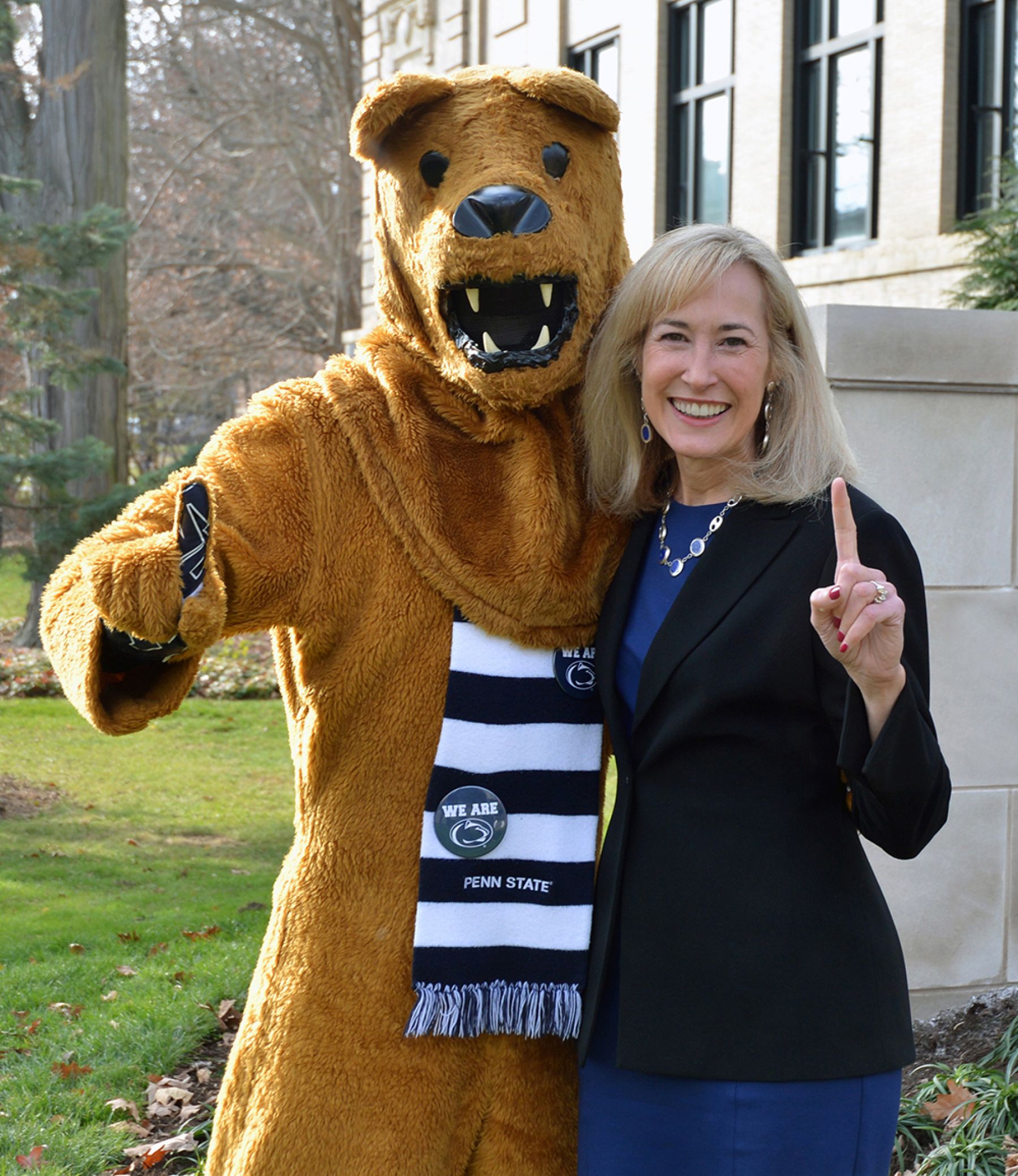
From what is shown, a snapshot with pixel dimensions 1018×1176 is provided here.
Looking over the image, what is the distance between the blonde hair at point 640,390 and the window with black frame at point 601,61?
46.0 feet

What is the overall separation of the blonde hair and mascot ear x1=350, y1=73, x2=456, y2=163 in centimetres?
49

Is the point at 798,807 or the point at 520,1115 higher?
the point at 798,807

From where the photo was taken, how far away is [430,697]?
235 centimetres

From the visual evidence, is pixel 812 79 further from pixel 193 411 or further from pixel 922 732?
pixel 193 411

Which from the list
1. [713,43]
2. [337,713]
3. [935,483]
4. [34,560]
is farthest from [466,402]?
[713,43]

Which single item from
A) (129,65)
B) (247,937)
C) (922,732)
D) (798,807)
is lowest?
(247,937)

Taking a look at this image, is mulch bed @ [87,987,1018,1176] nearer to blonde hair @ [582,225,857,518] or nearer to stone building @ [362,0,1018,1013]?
stone building @ [362,0,1018,1013]

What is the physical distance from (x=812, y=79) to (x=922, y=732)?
1255 centimetres

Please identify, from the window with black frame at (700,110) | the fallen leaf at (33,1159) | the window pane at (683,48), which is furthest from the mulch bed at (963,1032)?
the window pane at (683,48)

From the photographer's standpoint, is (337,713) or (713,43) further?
(713,43)

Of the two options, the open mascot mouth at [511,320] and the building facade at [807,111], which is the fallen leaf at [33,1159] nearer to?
the open mascot mouth at [511,320]

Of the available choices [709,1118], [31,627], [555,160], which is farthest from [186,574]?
[31,627]

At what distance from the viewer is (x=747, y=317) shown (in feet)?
7.63

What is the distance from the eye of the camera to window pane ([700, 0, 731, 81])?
14.2 metres
